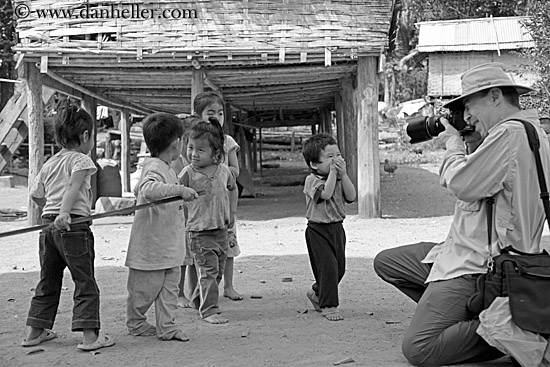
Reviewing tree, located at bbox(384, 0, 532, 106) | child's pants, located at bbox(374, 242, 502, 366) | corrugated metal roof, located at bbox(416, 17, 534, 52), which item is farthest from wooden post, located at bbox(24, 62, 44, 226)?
tree, located at bbox(384, 0, 532, 106)

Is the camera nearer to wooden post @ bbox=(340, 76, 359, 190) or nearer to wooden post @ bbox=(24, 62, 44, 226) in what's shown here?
wooden post @ bbox=(24, 62, 44, 226)

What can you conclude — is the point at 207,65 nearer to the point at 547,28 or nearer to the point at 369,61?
the point at 369,61

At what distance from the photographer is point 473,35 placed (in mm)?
29406

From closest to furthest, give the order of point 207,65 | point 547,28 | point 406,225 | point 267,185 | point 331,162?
point 331,162
point 406,225
point 207,65
point 547,28
point 267,185

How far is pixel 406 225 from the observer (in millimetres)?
11922

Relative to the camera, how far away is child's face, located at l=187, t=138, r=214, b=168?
18.6 ft

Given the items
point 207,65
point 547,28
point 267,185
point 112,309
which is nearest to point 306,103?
point 267,185

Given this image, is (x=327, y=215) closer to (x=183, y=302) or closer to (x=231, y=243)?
(x=231, y=243)

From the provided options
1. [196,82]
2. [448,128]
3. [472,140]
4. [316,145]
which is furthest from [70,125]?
[196,82]

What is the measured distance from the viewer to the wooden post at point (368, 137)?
1253cm

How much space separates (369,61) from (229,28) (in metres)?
2.34

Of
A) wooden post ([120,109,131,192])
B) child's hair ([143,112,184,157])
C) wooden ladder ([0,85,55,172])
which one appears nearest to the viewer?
child's hair ([143,112,184,157])

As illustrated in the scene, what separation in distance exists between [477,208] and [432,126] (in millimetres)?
624

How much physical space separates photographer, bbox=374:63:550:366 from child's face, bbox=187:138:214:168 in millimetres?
1845
